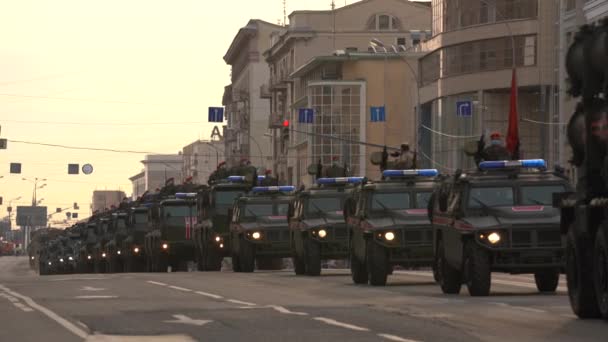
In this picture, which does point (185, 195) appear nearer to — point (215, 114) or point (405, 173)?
point (405, 173)

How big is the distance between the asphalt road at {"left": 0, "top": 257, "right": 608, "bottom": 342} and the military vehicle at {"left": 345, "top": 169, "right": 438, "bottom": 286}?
2.01ft

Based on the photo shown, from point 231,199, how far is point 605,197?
31.8 meters

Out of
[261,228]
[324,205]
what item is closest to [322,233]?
[324,205]

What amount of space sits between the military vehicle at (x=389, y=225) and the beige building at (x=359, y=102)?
6918cm

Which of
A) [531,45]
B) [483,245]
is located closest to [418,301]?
[483,245]

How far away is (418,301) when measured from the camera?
2286 cm

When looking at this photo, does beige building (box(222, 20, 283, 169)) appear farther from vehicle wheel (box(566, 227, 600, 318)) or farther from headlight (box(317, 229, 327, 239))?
vehicle wheel (box(566, 227, 600, 318))

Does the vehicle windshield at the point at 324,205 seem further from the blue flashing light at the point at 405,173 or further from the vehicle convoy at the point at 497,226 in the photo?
the vehicle convoy at the point at 497,226

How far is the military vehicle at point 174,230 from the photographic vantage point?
5409 cm

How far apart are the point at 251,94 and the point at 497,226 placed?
4523 inches

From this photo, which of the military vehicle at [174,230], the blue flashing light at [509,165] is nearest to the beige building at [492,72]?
the military vehicle at [174,230]

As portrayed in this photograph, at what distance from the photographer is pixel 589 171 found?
17.5 meters

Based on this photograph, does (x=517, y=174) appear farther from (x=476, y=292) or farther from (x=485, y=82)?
(x=485, y=82)

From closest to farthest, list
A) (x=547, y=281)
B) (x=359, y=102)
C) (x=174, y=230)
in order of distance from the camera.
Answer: (x=547, y=281) → (x=174, y=230) → (x=359, y=102)
